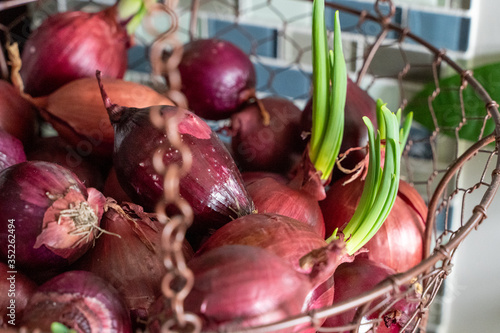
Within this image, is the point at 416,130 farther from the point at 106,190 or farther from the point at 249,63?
the point at 106,190

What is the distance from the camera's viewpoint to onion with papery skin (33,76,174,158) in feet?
1.63

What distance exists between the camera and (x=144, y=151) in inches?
15.6

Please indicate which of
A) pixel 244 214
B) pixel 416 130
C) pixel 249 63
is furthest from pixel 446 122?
pixel 244 214

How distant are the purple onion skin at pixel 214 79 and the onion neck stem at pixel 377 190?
24 centimetres

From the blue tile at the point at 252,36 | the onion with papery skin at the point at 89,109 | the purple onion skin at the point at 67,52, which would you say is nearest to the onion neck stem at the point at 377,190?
the onion with papery skin at the point at 89,109

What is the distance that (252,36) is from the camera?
848 mm

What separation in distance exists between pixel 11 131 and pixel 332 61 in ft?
1.09

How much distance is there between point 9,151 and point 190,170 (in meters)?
0.17

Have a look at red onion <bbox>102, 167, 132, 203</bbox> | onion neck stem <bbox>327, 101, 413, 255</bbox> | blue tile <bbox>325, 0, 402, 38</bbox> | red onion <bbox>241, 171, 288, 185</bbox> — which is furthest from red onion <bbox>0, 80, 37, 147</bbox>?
blue tile <bbox>325, 0, 402, 38</bbox>

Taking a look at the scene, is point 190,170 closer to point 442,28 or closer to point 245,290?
point 245,290

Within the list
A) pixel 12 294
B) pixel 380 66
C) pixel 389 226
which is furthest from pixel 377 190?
pixel 380 66

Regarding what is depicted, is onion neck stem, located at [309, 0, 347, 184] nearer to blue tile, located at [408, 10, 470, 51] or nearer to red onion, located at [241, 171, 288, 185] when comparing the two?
red onion, located at [241, 171, 288, 185]

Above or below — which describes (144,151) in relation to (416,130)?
above

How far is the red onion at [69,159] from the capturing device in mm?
506
